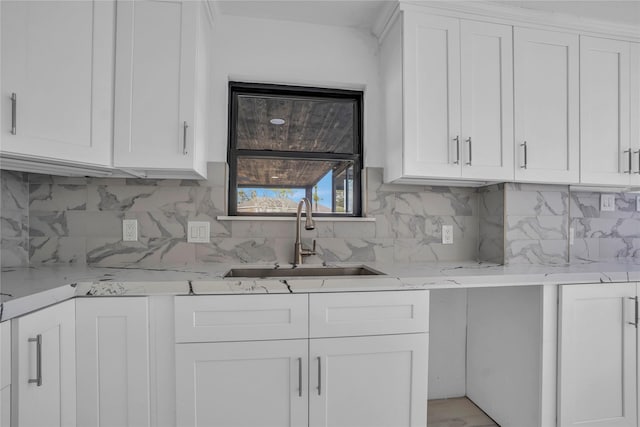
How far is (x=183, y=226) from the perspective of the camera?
184 centimetres

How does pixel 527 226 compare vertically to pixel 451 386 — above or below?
above

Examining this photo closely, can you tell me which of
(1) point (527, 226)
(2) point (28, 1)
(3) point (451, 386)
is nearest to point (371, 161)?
(1) point (527, 226)

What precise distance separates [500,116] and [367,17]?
930mm

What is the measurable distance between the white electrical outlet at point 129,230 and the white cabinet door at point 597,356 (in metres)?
2.15

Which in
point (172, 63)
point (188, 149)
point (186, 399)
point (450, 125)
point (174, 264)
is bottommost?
point (186, 399)

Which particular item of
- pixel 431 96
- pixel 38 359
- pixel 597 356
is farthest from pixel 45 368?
pixel 597 356

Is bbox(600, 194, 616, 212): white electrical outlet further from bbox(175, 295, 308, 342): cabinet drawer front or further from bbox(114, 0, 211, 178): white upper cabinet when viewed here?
bbox(114, 0, 211, 178): white upper cabinet

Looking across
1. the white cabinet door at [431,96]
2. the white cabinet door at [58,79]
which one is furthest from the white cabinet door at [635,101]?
the white cabinet door at [58,79]

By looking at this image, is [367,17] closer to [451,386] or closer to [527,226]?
[527,226]

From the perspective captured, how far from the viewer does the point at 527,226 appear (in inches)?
75.7

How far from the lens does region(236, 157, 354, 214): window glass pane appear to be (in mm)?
2000

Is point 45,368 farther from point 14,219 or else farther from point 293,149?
point 293,149

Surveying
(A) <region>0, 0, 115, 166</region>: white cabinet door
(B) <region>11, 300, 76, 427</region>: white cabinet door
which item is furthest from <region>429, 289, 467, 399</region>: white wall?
(A) <region>0, 0, 115, 166</region>: white cabinet door

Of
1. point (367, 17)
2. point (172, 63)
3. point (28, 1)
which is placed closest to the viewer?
point (28, 1)
